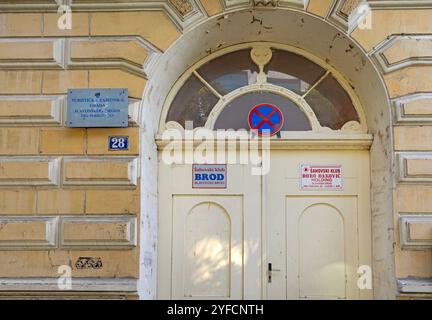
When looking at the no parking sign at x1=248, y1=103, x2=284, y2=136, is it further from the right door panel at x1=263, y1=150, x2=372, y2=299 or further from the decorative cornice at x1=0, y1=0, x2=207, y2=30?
the decorative cornice at x1=0, y1=0, x2=207, y2=30

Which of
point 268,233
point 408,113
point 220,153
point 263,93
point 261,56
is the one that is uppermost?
point 261,56

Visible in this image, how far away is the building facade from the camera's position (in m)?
4.85

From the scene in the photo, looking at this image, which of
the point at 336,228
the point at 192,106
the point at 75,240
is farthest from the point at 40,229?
the point at 336,228

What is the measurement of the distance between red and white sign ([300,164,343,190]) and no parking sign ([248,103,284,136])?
1.47 feet

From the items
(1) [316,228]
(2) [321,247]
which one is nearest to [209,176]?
(1) [316,228]

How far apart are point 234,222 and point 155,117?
1.22m

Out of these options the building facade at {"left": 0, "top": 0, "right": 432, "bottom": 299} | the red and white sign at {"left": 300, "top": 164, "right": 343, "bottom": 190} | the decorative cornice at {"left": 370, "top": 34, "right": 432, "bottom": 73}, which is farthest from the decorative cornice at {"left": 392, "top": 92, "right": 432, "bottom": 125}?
the red and white sign at {"left": 300, "top": 164, "right": 343, "bottom": 190}

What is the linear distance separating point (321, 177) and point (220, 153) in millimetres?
961

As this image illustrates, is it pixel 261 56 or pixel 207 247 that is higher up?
pixel 261 56

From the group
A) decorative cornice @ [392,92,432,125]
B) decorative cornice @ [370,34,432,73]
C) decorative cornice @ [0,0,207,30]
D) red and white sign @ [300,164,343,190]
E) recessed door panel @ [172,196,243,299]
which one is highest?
decorative cornice @ [0,0,207,30]

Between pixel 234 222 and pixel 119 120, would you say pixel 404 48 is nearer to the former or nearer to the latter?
pixel 234 222

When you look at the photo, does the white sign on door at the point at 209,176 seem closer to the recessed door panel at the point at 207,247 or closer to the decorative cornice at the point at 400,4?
the recessed door panel at the point at 207,247

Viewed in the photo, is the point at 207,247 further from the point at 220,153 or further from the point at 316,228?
the point at 316,228

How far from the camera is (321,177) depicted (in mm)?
5387
